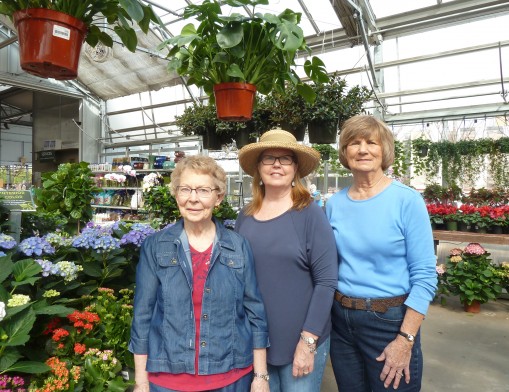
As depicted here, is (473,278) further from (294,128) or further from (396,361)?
(396,361)

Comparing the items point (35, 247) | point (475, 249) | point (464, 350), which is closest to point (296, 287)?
point (35, 247)

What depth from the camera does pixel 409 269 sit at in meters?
1.18

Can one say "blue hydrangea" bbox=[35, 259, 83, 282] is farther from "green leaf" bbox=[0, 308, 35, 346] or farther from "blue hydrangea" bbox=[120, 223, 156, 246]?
"blue hydrangea" bbox=[120, 223, 156, 246]

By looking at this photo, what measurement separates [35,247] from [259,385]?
1.09m

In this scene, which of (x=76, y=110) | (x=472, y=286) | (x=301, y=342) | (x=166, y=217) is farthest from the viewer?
(x=76, y=110)

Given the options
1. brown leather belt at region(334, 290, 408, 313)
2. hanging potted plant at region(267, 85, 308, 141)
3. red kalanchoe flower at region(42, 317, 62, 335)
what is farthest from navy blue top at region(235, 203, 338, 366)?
hanging potted plant at region(267, 85, 308, 141)

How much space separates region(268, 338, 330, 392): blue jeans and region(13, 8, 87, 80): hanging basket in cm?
118

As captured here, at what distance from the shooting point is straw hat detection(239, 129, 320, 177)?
4.04ft

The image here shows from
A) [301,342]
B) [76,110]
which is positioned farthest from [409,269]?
[76,110]

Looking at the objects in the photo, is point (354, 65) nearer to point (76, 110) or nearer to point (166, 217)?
point (166, 217)

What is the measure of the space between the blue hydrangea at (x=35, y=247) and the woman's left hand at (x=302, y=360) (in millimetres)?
1109

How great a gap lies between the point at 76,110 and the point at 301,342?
1117cm

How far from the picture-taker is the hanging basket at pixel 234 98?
58.2 inches

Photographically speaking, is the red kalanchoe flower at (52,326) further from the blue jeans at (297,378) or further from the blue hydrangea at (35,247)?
the blue jeans at (297,378)
